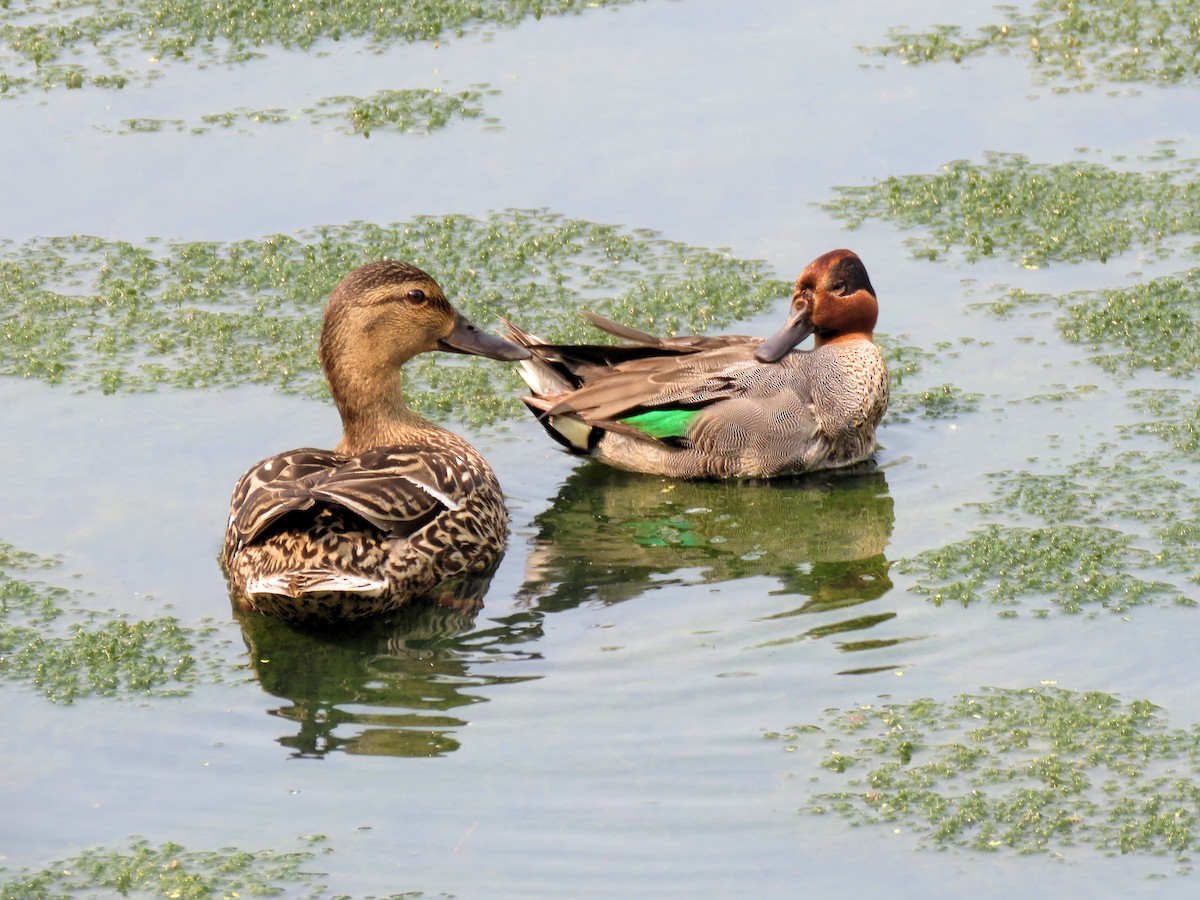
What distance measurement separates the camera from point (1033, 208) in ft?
33.1

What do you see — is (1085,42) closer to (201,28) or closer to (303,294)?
(303,294)

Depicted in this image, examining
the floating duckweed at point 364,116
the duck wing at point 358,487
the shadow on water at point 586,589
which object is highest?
the floating duckweed at point 364,116

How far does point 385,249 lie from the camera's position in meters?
9.89

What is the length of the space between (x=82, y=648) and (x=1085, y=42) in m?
7.71

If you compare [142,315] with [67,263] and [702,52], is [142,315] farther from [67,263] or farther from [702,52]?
[702,52]

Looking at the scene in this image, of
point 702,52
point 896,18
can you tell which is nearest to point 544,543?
point 702,52

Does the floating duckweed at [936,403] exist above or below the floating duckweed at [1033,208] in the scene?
below

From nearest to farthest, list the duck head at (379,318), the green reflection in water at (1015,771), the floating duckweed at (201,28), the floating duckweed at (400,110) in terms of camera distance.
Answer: the green reflection in water at (1015,771)
the duck head at (379,318)
the floating duckweed at (400,110)
the floating duckweed at (201,28)

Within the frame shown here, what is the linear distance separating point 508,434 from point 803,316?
1.44 m

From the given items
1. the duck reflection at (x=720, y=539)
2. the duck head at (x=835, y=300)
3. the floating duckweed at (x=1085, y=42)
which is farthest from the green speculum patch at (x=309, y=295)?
the floating duckweed at (x=1085, y=42)

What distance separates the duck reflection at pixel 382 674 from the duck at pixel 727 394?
1.26 metres

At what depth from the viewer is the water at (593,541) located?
18.5 ft

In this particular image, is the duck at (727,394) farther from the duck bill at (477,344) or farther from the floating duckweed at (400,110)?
the floating duckweed at (400,110)

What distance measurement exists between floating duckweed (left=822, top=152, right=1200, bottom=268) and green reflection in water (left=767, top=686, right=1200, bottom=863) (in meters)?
4.03
